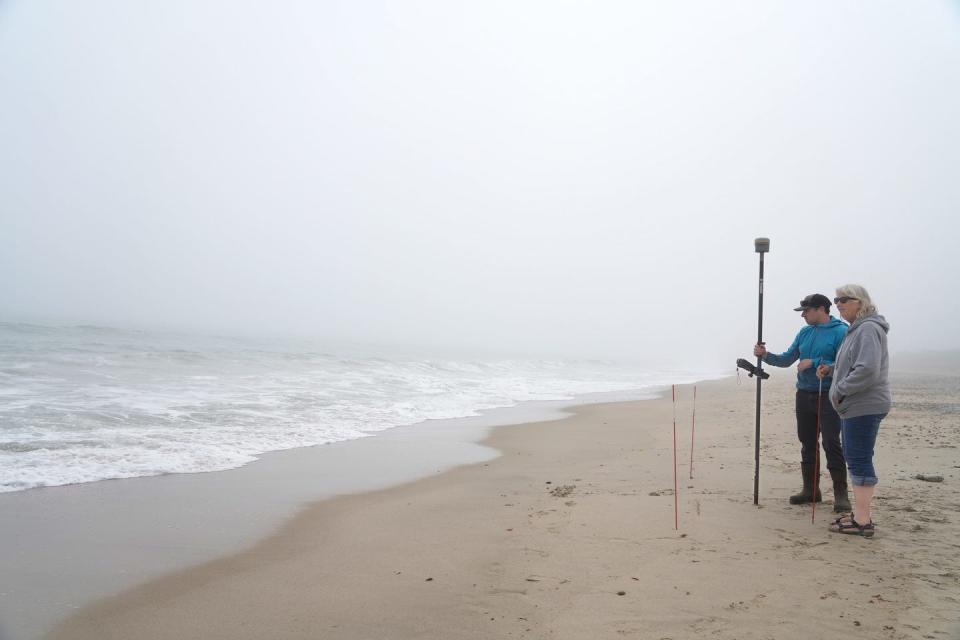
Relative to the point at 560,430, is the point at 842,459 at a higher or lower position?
higher

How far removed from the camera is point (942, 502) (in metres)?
5.14

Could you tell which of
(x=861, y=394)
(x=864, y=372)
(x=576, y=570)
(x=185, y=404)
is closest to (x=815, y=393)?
(x=861, y=394)

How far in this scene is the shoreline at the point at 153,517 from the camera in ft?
12.1

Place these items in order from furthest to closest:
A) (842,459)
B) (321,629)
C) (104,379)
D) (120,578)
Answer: (104,379) < (842,459) < (120,578) < (321,629)

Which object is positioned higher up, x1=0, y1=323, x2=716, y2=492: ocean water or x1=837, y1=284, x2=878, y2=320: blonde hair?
x1=837, y1=284, x2=878, y2=320: blonde hair

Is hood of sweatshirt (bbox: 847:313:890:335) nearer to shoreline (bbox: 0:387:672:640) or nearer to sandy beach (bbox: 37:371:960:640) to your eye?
sandy beach (bbox: 37:371:960:640)

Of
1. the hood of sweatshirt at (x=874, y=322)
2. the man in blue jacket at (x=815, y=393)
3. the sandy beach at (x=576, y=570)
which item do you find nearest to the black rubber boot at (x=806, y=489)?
the man in blue jacket at (x=815, y=393)

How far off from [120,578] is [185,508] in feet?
5.28

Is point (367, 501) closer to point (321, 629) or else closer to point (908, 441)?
point (321, 629)

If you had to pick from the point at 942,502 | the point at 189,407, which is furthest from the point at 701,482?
the point at 189,407

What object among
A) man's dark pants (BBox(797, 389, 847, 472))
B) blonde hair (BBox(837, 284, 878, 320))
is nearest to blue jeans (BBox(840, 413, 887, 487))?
man's dark pants (BBox(797, 389, 847, 472))

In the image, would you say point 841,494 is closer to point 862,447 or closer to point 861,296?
point 862,447

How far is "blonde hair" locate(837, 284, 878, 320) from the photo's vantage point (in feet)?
14.5

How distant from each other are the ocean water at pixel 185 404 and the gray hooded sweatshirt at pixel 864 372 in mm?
6728
